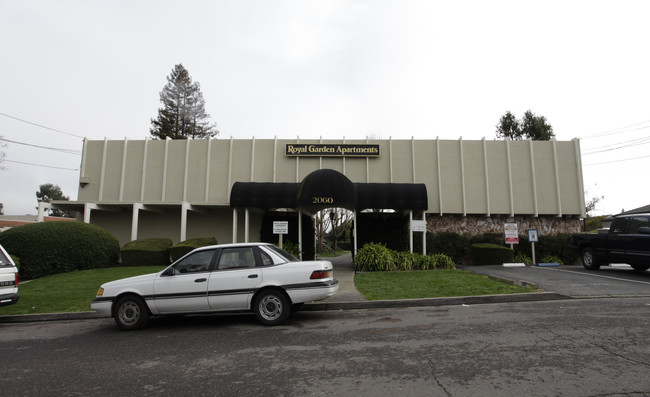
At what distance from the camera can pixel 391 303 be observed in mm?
8492

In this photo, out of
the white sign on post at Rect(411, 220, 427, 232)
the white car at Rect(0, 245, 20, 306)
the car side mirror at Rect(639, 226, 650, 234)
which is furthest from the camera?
the white sign on post at Rect(411, 220, 427, 232)

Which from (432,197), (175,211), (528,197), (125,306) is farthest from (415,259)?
(175,211)

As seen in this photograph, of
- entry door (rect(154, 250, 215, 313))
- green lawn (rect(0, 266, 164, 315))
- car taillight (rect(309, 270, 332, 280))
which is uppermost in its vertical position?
car taillight (rect(309, 270, 332, 280))

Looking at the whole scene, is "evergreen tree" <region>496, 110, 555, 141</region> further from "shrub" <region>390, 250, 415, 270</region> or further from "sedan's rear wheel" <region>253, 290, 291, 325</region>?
"sedan's rear wheel" <region>253, 290, 291, 325</region>

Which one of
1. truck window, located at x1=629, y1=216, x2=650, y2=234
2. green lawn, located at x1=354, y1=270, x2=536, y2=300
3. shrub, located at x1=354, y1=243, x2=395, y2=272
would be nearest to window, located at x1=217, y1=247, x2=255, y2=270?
green lawn, located at x1=354, y1=270, x2=536, y2=300

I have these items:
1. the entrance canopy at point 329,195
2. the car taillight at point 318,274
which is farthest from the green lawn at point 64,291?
the car taillight at point 318,274

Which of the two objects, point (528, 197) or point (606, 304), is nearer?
point (606, 304)

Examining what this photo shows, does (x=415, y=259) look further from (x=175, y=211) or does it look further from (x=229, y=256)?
(x=175, y=211)

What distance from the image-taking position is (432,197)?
1975cm

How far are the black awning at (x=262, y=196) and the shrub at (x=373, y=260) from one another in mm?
4338

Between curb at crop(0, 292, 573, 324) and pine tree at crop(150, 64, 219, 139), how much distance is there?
3440 centimetres

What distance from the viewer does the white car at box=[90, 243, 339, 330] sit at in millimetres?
6699

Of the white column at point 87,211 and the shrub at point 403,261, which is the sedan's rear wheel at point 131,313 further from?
the white column at point 87,211

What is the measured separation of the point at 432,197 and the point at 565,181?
762cm
